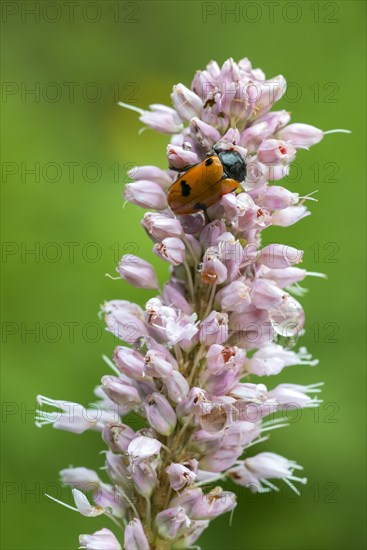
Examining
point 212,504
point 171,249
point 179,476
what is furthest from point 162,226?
point 212,504

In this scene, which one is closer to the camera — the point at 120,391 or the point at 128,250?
the point at 120,391

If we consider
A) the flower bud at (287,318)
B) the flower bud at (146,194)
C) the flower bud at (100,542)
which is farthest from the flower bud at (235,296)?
the flower bud at (100,542)

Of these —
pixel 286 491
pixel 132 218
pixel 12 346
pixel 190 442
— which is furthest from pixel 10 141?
pixel 190 442

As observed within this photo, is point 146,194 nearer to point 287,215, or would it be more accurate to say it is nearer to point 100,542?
point 287,215

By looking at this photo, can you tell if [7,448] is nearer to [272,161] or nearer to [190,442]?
[190,442]

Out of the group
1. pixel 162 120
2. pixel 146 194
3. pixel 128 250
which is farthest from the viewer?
pixel 128 250
